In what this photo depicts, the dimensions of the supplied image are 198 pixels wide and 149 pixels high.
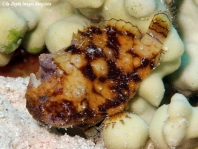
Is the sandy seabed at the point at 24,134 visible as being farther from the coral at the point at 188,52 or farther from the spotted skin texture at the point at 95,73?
the coral at the point at 188,52

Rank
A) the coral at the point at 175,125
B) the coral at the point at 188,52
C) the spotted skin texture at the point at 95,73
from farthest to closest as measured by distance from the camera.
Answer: the coral at the point at 188,52 < the spotted skin texture at the point at 95,73 < the coral at the point at 175,125

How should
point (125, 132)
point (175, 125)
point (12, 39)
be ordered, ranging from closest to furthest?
point (175, 125) → point (125, 132) → point (12, 39)

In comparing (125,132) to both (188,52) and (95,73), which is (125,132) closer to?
(95,73)

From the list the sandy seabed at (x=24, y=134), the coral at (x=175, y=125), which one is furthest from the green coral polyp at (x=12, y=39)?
the coral at (x=175, y=125)

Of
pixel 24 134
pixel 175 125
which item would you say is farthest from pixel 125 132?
pixel 24 134

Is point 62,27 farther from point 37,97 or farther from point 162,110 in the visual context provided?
point 162,110

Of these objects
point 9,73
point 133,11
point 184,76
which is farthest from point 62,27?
point 184,76
